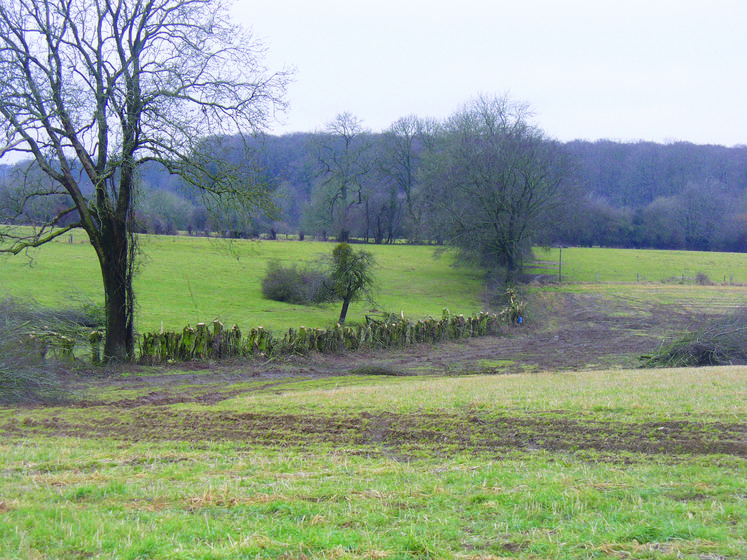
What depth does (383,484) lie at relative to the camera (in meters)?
5.61

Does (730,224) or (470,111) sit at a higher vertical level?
(470,111)

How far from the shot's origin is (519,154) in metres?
45.4

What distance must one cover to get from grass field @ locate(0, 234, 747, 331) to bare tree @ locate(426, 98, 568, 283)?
3.78 meters

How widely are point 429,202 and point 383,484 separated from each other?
152 feet

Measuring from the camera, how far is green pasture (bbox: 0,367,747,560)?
13.1 ft

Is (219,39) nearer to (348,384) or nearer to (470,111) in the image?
(348,384)

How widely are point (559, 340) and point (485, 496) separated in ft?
82.3

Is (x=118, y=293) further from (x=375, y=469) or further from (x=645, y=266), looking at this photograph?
(x=645, y=266)

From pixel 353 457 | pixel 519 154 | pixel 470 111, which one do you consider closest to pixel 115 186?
pixel 353 457

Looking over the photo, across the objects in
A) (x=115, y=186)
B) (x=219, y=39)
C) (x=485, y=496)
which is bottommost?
(x=485, y=496)

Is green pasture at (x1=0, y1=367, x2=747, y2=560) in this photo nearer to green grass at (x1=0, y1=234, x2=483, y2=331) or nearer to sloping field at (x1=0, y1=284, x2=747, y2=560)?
sloping field at (x1=0, y1=284, x2=747, y2=560)

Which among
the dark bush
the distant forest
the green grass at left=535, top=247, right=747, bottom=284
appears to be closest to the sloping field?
the dark bush

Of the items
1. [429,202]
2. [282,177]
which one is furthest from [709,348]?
[429,202]

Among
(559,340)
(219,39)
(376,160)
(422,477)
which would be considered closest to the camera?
(422,477)
